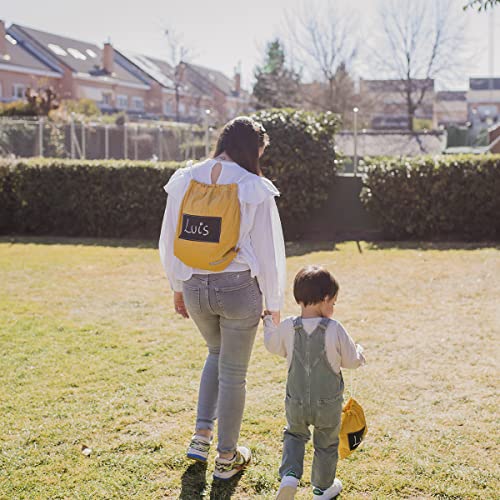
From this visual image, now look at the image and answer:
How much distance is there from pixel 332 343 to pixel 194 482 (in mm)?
1118

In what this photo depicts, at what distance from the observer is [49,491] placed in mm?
3328

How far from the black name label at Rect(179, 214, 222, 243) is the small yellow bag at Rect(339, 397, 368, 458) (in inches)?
40.1

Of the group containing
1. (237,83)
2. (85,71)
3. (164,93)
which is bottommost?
(164,93)

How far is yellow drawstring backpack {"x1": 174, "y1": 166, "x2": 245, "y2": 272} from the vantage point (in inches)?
123

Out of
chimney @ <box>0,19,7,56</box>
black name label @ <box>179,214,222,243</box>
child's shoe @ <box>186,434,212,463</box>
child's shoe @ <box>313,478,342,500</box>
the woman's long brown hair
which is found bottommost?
child's shoe @ <box>313,478,342,500</box>

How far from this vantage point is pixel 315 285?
294 cm

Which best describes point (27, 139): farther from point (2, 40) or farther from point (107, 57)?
point (107, 57)

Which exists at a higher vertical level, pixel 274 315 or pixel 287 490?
pixel 274 315

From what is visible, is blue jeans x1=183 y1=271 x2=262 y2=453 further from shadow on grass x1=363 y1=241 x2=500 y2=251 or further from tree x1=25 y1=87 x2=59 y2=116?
tree x1=25 y1=87 x2=59 y2=116

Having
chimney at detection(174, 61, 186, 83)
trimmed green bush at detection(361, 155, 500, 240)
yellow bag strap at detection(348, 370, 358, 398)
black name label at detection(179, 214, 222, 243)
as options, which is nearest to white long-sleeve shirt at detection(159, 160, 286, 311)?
black name label at detection(179, 214, 222, 243)

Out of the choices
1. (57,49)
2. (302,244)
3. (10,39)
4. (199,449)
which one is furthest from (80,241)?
(57,49)

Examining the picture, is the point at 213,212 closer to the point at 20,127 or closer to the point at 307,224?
the point at 307,224

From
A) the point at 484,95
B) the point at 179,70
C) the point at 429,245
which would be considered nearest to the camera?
the point at 429,245

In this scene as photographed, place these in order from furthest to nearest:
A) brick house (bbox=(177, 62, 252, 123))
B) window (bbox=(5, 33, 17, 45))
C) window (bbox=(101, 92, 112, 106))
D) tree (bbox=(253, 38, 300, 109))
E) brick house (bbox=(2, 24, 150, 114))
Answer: brick house (bbox=(177, 62, 252, 123)), window (bbox=(101, 92, 112, 106)), brick house (bbox=(2, 24, 150, 114)), window (bbox=(5, 33, 17, 45)), tree (bbox=(253, 38, 300, 109))
